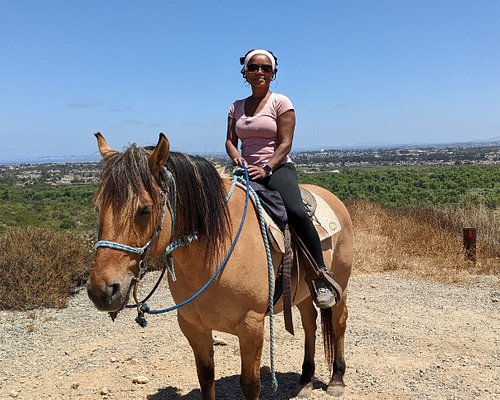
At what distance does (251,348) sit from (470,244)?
8.43 m

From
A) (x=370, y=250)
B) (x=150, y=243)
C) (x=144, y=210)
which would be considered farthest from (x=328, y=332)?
(x=370, y=250)

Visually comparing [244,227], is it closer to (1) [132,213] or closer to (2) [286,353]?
(1) [132,213]

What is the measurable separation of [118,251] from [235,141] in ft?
5.50

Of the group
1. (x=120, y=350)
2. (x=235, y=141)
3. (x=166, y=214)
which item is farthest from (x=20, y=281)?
(x=166, y=214)

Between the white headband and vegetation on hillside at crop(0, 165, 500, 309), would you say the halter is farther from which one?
vegetation on hillside at crop(0, 165, 500, 309)

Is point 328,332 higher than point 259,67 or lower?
lower

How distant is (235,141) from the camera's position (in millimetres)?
3510

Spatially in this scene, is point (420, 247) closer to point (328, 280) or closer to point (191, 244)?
point (328, 280)

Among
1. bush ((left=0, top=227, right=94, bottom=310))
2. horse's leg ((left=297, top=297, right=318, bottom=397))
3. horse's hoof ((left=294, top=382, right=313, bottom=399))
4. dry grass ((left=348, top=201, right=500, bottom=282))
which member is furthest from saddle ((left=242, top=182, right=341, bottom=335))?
dry grass ((left=348, top=201, right=500, bottom=282))

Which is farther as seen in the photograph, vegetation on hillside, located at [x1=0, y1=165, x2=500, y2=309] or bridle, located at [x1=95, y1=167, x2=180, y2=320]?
vegetation on hillside, located at [x1=0, y1=165, x2=500, y2=309]

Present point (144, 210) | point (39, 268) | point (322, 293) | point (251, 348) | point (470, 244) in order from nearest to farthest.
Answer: point (144, 210), point (251, 348), point (322, 293), point (39, 268), point (470, 244)

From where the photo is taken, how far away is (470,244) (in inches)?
381

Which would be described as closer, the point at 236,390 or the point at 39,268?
the point at 236,390

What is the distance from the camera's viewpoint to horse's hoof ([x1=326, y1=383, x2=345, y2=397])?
423 centimetres
